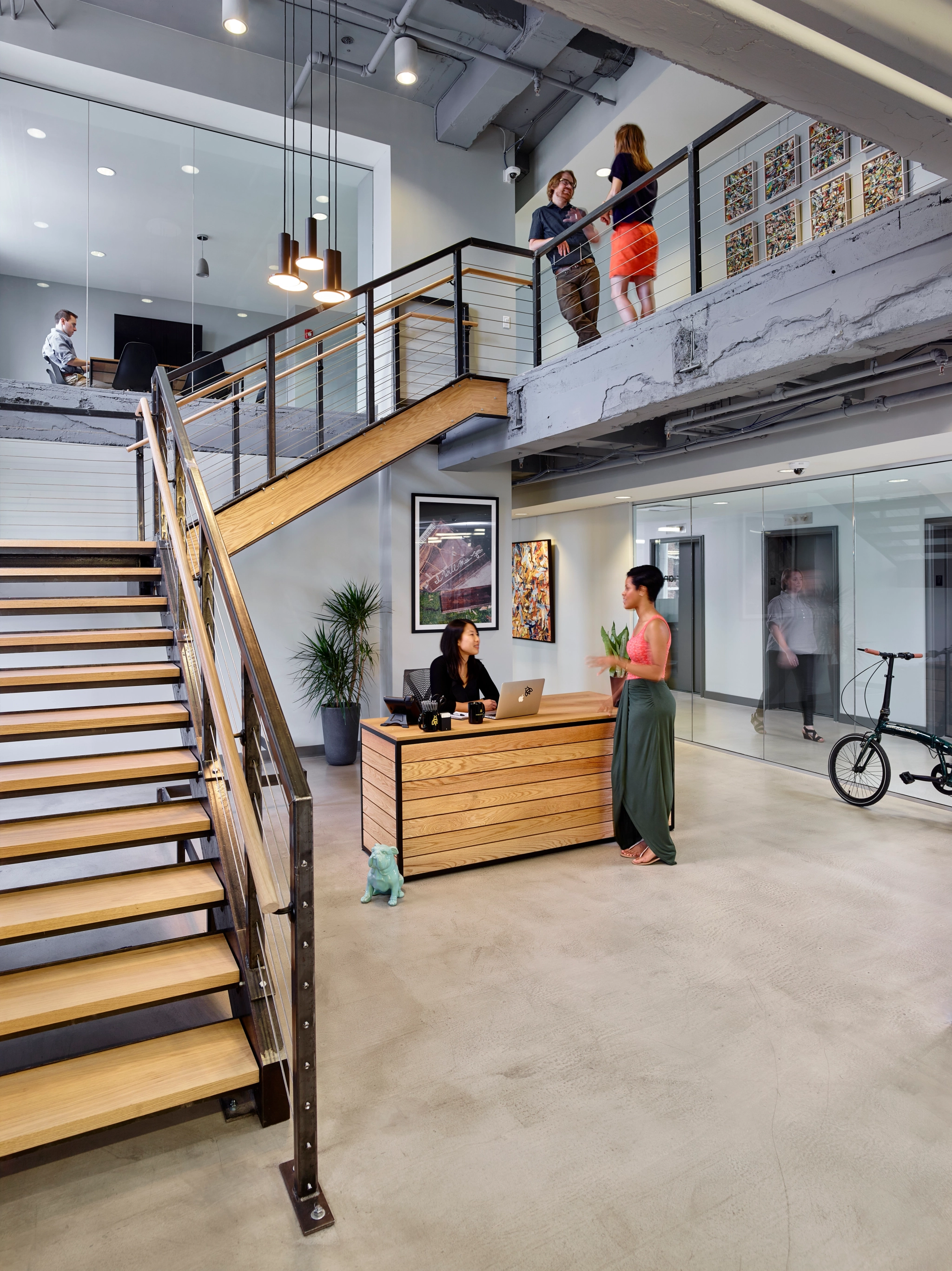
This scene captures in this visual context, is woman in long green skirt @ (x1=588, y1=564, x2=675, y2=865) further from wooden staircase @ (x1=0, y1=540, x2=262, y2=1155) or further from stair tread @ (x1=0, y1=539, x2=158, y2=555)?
stair tread @ (x1=0, y1=539, x2=158, y2=555)

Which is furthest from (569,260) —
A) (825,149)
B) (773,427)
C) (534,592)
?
(534,592)

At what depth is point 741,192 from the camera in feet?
23.1

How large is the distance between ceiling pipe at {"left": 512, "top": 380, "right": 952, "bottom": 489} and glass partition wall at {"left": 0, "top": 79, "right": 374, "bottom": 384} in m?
3.24

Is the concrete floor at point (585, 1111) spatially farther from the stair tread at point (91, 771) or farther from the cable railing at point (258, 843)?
the stair tread at point (91, 771)

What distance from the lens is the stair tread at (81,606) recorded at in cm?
396

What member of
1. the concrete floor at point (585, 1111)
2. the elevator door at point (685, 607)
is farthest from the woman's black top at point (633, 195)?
the concrete floor at point (585, 1111)

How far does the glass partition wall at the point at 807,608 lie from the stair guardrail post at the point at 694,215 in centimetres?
263

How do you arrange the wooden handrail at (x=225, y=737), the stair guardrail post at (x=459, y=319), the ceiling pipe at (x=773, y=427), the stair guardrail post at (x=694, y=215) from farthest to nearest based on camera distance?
the stair guardrail post at (x=459, y=319) → the ceiling pipe at (x=773, y=427) → the stair guardrail post at (x=694, y=215) → the wooden handrail at (x=225, y=737)

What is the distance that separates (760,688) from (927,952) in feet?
13.3

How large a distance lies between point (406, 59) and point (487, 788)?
6131 millimetres

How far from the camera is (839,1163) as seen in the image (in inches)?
86.8

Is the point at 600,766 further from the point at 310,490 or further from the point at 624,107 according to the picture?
the point at 624,107

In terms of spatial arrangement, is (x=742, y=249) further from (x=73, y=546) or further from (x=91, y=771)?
(x=91, y=771)

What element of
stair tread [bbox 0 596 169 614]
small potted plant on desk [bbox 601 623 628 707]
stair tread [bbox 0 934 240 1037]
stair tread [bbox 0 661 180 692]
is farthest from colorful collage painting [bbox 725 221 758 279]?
stair tread [bbox 0 934 240 1037]
